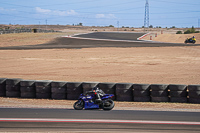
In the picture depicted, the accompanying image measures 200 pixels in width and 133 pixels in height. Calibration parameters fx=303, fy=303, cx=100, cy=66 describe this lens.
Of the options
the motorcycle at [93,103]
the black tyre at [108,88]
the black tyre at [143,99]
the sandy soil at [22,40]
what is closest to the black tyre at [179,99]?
the black tyre at [143,99]

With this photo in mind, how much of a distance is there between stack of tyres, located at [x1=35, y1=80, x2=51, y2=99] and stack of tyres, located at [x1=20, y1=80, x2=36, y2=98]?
190mm

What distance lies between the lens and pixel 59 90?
1241cm

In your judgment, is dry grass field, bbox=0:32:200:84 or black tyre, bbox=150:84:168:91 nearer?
black tyre, bbox=150:84:168:91

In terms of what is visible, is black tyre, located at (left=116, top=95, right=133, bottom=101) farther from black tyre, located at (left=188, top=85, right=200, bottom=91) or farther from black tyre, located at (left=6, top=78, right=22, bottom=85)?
black tyre, located at (left=6, top=78, right=22, bottom=85)

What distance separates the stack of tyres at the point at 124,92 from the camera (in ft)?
39.2

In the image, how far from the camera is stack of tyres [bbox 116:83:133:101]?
11945mm

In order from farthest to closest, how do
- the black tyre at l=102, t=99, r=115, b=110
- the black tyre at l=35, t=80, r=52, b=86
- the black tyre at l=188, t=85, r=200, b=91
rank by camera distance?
1. the black tyre at l=35, t=80, r=52, b=86
2. the black tyre at l=188, t=85, r=200, b=91
3. the black tyre at l=102, t=99, r=115, b=110

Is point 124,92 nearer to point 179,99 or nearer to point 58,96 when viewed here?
point 179,99

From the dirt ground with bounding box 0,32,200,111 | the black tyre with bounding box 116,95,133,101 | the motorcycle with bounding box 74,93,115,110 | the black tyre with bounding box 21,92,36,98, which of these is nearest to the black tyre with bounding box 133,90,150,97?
the black tyre with bounding box 116,95,133,101

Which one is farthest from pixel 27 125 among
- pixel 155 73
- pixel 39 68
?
pixel 39 68

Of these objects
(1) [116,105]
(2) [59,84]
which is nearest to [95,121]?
(1) [116,105]

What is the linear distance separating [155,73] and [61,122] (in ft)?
37.8

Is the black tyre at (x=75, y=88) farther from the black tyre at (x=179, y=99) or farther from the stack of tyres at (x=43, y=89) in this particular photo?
the black tyre at (x=179, y=99)

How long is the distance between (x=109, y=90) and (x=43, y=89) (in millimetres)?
2757
